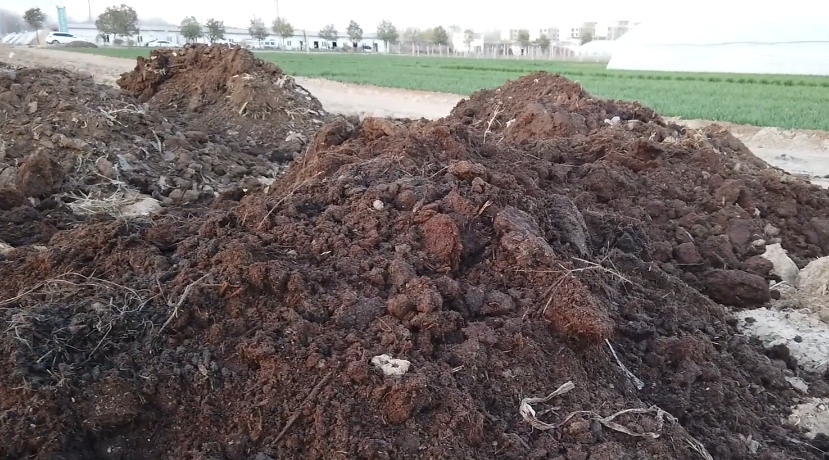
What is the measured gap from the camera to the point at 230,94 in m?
12.2

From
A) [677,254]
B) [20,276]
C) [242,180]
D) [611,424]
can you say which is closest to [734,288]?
[677,254]

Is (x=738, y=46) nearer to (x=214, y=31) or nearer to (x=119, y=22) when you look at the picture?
(x=214, y=31)

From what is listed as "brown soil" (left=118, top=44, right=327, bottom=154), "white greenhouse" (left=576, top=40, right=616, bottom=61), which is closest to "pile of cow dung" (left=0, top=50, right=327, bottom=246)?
"brown soil" (left=118, top=44, right=327, bottom=154)

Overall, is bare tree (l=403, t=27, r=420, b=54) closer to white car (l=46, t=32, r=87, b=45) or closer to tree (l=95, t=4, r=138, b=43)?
tree (l=95, t=4, r=138, b=43)

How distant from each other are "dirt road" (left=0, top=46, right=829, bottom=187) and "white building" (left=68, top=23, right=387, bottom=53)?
67124mm

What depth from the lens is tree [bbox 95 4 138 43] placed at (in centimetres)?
8175

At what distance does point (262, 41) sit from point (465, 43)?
1408 inches

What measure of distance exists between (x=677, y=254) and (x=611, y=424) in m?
2.76

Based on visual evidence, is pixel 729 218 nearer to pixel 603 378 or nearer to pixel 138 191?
pixel 603 378

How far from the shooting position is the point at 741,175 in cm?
673

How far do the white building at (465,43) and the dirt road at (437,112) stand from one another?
3169 inches

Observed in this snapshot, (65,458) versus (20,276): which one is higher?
(20,276)

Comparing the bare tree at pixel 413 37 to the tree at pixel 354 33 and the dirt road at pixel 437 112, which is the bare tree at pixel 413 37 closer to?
the tree at pixel 354 33

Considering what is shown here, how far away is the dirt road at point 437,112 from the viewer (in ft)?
37.6
